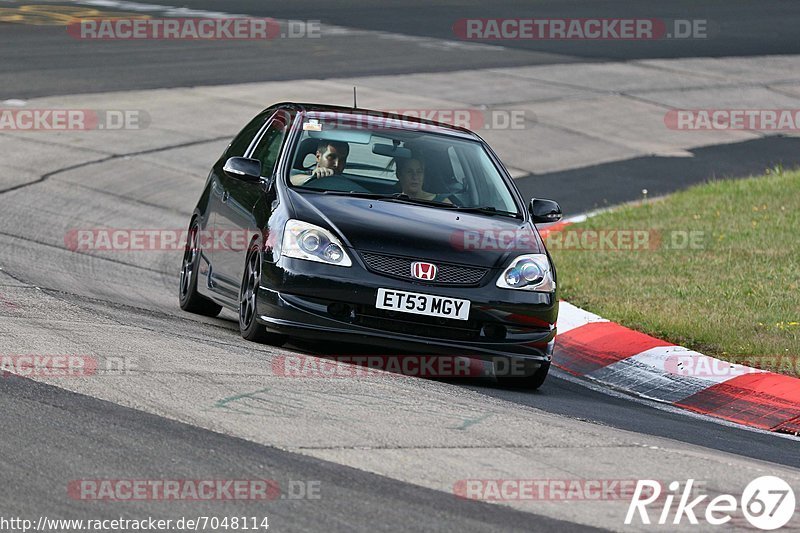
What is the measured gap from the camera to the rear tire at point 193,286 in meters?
10.4

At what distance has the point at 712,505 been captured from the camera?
18.5 feet

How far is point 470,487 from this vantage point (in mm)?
5664

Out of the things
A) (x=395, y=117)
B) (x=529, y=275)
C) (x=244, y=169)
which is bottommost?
(x=529, y=275)

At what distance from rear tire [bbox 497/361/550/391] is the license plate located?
69 centimetres

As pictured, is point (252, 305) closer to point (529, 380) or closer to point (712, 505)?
point (529, 380)

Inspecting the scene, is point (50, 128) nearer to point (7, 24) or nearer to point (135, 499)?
point (7, 24)

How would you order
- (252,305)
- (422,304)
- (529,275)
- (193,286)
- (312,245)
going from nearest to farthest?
(422,304) → (312,245) → (529,275) → (252,305) → (193,286)

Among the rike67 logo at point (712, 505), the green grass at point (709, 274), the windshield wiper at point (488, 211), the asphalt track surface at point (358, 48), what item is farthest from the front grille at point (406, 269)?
the asphalt track surface at point (358, 48)

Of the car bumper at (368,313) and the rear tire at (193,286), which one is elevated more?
the car bumper at (368,313)

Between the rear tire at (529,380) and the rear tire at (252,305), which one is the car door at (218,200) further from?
the rear tire at (529,380)

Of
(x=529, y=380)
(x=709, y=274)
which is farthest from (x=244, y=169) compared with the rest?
(x=709, y=274)

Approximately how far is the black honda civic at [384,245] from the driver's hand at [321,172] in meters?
0.02

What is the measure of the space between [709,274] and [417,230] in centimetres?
438

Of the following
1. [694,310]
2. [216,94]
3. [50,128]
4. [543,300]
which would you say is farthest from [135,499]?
[216,94]
